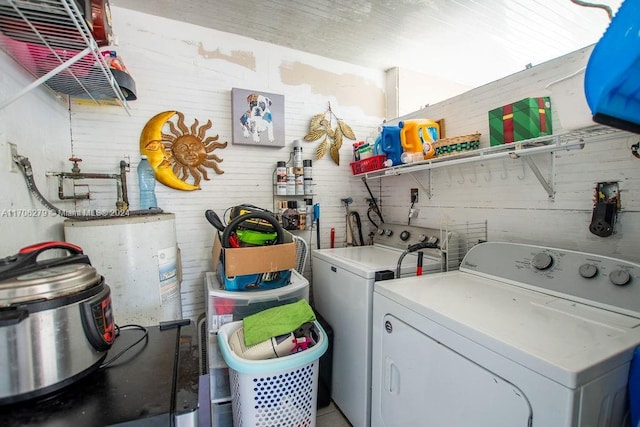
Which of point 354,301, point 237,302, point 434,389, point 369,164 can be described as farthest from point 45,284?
point 369,164

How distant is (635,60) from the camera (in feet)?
2.09

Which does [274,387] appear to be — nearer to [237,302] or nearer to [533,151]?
[237,302]

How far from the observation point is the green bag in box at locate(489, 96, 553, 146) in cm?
132

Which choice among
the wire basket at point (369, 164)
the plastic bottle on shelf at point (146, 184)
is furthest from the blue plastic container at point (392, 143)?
the plastic bottle on shelf at point (146, 184)

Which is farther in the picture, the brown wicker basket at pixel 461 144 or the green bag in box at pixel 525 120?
the brown wicker basket at pixel 461 144

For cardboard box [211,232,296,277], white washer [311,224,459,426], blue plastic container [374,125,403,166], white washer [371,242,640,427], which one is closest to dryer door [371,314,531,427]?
white washer [371,242,640,427]

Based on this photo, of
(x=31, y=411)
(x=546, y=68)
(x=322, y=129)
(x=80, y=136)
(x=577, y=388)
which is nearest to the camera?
(x=31, y=411)

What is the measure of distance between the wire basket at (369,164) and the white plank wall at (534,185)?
1.21 feet

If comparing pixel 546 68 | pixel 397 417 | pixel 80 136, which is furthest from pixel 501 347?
pixel 80 136

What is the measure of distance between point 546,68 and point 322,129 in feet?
5.11

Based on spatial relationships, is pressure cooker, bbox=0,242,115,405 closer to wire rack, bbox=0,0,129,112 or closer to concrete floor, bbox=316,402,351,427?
wire rack, bbox=0,0,129,112

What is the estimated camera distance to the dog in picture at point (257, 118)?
2191mm

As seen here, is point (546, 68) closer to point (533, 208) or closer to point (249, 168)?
point (533, 208)

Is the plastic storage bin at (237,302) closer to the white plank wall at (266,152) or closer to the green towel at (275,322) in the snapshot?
the green towel at (275,322)
